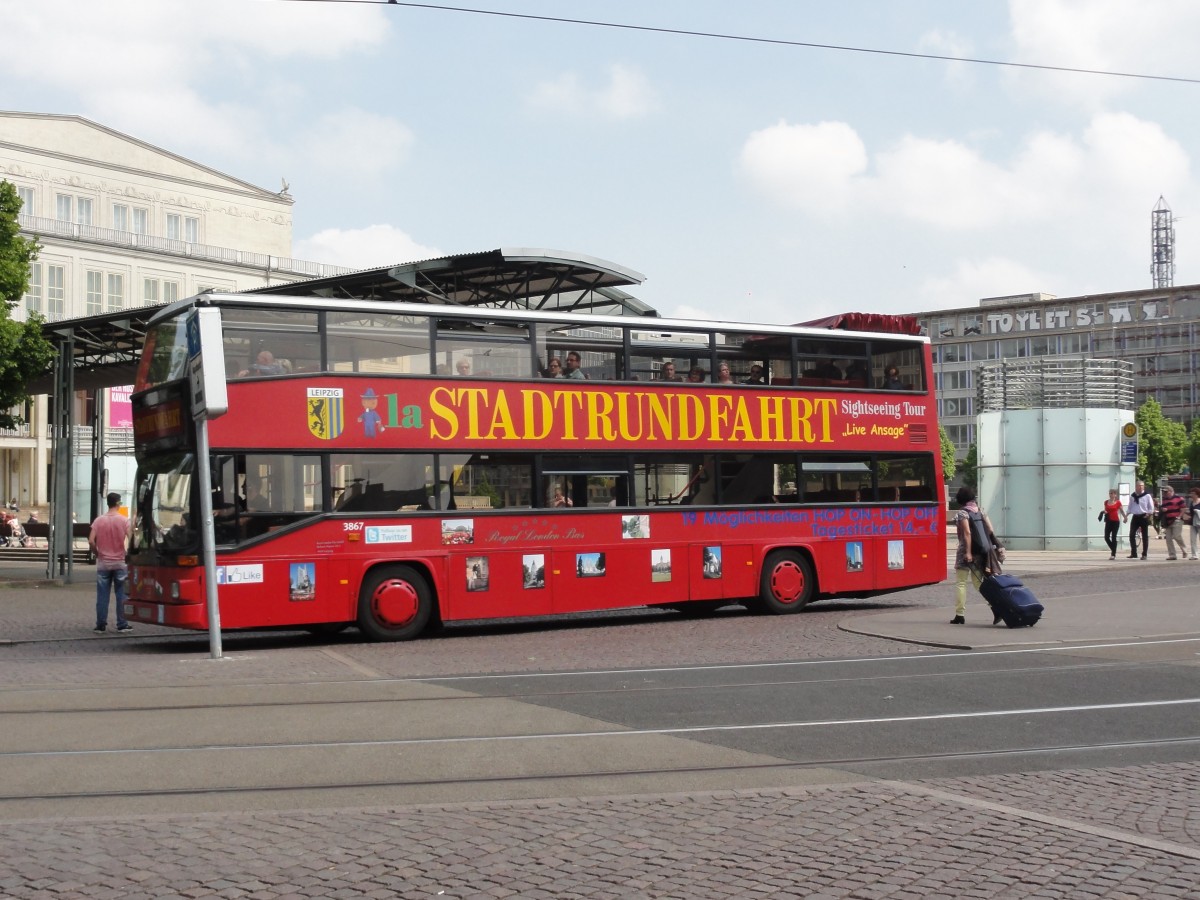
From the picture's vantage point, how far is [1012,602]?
1595 centimetres

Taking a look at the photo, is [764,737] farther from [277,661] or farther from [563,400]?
[563,400]

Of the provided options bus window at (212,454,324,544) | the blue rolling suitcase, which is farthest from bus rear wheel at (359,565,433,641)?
the blue rolling suitcase

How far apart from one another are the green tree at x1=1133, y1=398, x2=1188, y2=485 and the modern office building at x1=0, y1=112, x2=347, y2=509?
199ft

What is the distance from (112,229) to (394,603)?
58.0m

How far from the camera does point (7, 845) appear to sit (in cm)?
630

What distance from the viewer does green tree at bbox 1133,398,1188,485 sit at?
102 m

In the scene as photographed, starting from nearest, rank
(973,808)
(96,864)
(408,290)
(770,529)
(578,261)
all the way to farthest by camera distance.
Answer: (96,864) → (973,808) → (770,529) → (578,261) → (408,290)

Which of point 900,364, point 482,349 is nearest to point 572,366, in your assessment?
point 482,349

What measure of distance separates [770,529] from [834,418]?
1834mm

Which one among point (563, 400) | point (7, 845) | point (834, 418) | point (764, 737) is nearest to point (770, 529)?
point (834, 418)

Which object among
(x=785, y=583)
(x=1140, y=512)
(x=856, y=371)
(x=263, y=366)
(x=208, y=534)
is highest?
(x=856, y=371)

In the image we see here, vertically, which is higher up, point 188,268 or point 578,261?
point 188,268

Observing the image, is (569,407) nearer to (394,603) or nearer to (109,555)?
(394,603)

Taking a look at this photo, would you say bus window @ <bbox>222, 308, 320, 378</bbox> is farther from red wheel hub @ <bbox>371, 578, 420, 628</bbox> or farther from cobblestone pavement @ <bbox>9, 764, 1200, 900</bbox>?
Answer: cobblestone pavement @ <bbox>9, 764, 1200, 900</bbox>
